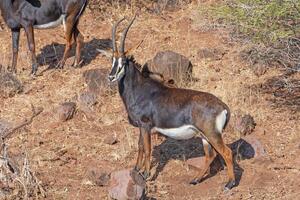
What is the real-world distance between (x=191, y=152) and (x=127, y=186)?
2059mm

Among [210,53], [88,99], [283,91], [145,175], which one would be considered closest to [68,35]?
[88,99]

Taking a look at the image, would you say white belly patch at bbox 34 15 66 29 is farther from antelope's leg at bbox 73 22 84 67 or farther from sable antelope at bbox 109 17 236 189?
sable antelope at bbox 109 17 236 189

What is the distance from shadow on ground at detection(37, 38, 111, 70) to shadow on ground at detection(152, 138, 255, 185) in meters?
4.15

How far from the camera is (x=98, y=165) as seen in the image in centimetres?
1070

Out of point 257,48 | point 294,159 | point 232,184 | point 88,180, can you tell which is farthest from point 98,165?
point 257,48

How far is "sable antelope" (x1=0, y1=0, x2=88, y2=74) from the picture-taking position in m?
13.9

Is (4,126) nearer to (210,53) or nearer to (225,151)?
(225,151)

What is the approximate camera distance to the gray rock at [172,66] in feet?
43.8

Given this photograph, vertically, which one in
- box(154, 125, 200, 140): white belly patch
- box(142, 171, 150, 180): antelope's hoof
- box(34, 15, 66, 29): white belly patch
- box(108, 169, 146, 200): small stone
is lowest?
box(142, 171, 150, 180): antelope's hoof

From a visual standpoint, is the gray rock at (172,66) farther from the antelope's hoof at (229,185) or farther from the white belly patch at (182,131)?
the antelope's hoof at (229,185)

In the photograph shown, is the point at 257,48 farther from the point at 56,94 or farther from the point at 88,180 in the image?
the point at 88,180

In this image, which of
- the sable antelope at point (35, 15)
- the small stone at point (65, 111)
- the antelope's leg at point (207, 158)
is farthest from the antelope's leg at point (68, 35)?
the antelope's leg at point (207, 158)

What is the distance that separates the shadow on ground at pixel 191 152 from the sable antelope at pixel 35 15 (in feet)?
12.7

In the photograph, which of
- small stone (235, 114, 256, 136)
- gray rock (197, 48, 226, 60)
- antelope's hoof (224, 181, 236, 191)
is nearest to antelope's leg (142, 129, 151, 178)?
antelope's hoof (224, 181, 236, 191)
